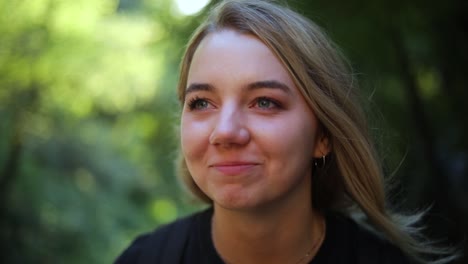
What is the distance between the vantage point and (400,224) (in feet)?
6.55

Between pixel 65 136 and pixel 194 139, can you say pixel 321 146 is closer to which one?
pixel 194 139

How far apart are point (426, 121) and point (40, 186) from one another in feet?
7.93

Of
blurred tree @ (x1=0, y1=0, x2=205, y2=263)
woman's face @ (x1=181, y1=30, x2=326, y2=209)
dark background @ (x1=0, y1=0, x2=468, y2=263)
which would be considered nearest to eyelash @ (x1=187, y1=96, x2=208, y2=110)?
woman's face @ (x1=181, y1=30, x2=326, y2=209)

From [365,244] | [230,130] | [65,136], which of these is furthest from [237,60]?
[65,136]

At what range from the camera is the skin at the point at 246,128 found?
152 cm

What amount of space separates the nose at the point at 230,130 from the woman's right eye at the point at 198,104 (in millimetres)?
101

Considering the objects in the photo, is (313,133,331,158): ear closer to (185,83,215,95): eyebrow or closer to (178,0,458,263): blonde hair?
(178,0,458,263): blonde hair

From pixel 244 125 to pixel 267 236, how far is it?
41 centimetres

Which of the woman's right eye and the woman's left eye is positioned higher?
the woman's left eye

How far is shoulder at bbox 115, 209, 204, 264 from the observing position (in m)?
1.87

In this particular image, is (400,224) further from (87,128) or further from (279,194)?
(87,128)

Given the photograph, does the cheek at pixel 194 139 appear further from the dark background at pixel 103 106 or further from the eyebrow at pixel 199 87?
the dark background at pixel 103 106

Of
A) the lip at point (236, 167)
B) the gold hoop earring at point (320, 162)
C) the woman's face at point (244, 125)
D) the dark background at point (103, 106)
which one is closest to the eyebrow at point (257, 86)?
the woman's face at point (244, 125)

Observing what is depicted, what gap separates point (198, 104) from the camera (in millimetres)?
1639
